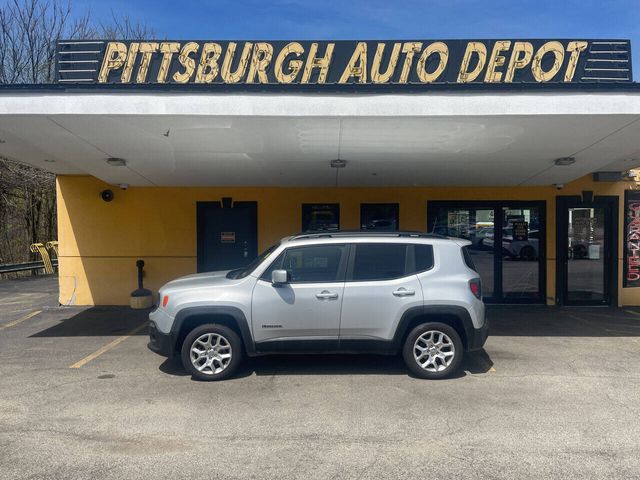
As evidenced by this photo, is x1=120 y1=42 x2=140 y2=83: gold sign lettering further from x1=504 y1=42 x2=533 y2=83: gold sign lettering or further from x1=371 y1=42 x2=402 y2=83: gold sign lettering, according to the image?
x1=504 y1=42 x2=533 y2=83: gold sign lettering

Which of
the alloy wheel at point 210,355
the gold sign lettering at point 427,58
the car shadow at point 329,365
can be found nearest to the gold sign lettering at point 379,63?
the gold sign lettering at point 427,58

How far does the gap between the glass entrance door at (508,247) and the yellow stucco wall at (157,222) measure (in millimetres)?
310

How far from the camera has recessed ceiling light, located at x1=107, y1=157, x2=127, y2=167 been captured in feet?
27.6

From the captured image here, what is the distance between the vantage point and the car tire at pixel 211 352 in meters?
5.64

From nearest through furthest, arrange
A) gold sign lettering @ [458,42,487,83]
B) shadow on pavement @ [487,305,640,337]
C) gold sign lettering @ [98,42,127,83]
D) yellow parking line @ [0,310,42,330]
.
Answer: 1. gold sign lettering @ [458,42,487,83]
2. gold sign lettering @ [98,42,127,83]
3. shadow on pavement @ [487,305,640,337]
4. yellow parking line @ [0,310,42,330]

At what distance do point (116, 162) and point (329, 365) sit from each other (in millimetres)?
5407

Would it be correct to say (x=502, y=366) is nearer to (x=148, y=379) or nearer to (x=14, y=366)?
(x=148, y=379)

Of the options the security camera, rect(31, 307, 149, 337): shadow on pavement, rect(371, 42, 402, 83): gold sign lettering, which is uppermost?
rect(371, 42, 402, 83): gold sign lettering

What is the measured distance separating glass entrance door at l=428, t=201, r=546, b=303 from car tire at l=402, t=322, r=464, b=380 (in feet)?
18.9

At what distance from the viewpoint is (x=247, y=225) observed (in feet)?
36.8

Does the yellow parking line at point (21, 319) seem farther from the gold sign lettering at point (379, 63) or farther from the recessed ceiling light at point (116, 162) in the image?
the gold sign lettering at point (379, 63)

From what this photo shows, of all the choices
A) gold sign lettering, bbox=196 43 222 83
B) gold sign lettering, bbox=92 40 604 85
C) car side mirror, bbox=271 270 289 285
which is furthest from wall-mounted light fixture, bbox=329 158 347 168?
car side mirror, bbox=271 270 289 285

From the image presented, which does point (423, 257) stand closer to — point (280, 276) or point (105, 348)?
point (280, 276)

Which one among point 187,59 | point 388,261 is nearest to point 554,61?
point 388,261
